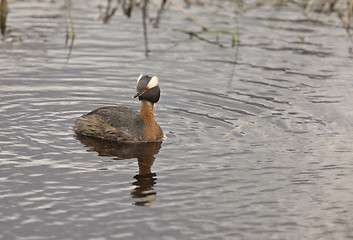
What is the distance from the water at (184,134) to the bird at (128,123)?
1.09 ft

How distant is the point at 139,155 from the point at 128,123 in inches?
39.5

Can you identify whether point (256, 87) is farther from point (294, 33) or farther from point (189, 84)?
point (294, 33)

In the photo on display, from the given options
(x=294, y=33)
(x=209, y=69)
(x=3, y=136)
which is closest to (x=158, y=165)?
(x=3, y=136)

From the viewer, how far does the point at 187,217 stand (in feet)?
30.0

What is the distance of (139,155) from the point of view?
11820 millimetres

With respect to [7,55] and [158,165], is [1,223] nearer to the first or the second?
[158,165]

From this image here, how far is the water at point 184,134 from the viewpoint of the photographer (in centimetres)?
912

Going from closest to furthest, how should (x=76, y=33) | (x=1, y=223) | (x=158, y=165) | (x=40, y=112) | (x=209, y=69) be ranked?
1. (x=1, y=223)
2. (x=158, y=165)
3. (x=40, y=112)
4. (x=209, y=69)
5. (x=76, y=33)

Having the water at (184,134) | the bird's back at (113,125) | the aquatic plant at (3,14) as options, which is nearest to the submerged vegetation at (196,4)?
the aquatic plant at (3,14)

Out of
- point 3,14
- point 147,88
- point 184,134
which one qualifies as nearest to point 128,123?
point 147,88

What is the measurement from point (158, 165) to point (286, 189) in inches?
93.1

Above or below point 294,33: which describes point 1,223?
below

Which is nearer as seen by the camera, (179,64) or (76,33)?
(179,64)

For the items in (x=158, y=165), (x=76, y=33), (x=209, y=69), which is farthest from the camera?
(x=76, y=33)
